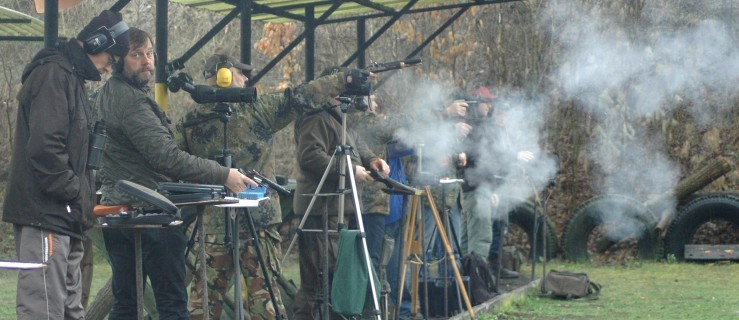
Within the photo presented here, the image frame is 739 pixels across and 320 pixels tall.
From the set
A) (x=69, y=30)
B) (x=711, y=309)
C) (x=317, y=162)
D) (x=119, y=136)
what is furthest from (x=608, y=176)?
(x=119, y=136)

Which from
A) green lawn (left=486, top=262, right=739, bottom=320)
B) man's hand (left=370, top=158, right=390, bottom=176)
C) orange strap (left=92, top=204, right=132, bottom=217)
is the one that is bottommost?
green lawn (left=486, top=262, right=739, bottom=320)

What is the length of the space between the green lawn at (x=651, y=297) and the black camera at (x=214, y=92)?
12.6ft

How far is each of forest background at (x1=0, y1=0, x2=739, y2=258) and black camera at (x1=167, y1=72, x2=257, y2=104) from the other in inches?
367

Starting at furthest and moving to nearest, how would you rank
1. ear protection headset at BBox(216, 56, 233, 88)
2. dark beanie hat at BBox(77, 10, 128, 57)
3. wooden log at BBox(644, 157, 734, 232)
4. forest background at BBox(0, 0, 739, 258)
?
forest background at BBox(0, 0, 739, 258), wooden log at BBox(644, 157, 734, 232), ear protection headset at BBox(216, 56, 233, 88), dark beanie hat at BBox(77, 10, 128, 57)

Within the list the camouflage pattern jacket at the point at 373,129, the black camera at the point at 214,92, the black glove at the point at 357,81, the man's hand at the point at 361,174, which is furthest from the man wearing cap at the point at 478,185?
the black camera at the point at 214,92

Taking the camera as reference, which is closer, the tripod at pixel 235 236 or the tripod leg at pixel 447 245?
the tripod at pixel 235 236

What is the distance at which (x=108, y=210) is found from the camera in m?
4.80

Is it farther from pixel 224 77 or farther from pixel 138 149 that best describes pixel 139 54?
pixel 224 77

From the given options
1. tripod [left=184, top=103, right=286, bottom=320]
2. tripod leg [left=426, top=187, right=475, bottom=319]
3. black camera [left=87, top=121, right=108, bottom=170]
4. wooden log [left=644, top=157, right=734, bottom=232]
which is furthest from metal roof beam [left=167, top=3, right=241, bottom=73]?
wooden log [left=644, top=157, right=734, bottom=232]

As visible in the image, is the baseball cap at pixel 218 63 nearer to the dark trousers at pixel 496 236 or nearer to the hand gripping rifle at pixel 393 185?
the hand gripping rifle at pixel 393 185

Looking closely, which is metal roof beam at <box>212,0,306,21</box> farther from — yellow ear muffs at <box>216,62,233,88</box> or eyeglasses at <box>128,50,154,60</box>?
eyeglasses at <box>128,50,154,60</box>

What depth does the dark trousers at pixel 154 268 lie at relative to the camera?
564 centimetres

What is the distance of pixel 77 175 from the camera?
483 cm

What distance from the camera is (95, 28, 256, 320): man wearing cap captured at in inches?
213
